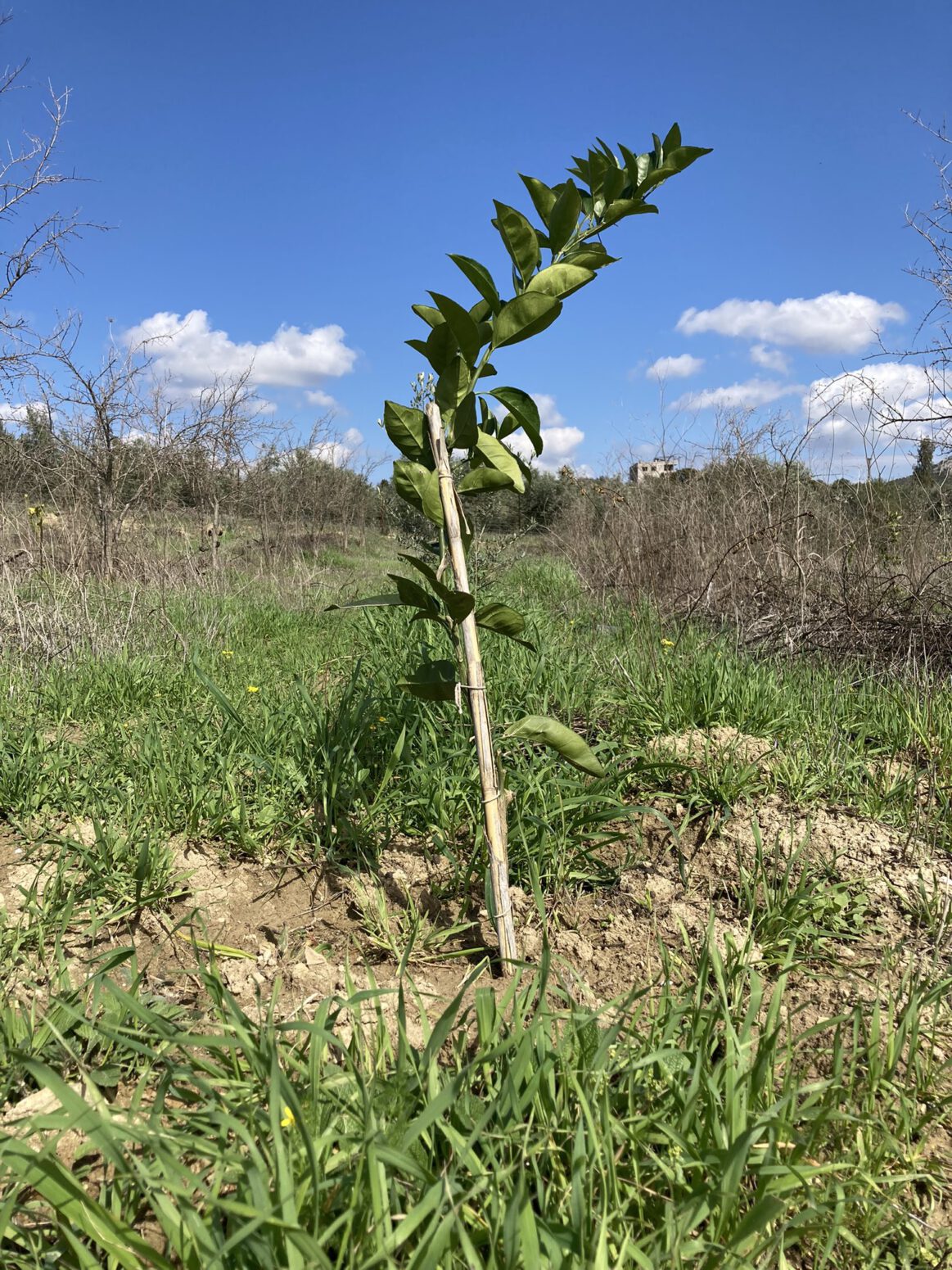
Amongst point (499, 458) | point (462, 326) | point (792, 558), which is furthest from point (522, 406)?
point (792, 558)

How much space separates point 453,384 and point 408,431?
13 cm

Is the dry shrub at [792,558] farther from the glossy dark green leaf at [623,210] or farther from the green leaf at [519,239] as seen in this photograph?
the green leaf at [519,239]

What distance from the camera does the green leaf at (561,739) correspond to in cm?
147

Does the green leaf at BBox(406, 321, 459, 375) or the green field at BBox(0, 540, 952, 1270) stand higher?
the green leaf at BBox(406, 321, 459, 375)

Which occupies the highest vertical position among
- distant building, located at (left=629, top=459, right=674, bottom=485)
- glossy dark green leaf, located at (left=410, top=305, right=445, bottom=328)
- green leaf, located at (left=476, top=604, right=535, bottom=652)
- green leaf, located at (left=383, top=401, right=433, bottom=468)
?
distant building, located at (left=629, top=459, right=674, bottom=485)

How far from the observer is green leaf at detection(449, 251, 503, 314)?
139 cm

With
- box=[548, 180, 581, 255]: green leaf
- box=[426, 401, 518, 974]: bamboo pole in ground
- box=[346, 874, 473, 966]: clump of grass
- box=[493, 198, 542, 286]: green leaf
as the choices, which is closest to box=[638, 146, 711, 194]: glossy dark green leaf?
box=[548, 180, 581, 255]: green leaf

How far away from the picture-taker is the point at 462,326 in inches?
53.5

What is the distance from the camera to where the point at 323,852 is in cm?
206

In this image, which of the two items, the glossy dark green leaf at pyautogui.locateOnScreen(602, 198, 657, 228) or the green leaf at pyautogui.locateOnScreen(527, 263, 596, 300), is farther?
the glossy dark green leaf at pyautogui.locateOnScreen(602, 198, 657, 228)

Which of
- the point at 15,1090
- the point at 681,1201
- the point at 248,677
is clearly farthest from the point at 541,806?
the point at 248,677

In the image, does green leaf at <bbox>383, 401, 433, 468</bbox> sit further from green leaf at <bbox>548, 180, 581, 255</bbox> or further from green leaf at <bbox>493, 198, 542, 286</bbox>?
green leaf at <bbox>548, 180, 581, 255</bbox>

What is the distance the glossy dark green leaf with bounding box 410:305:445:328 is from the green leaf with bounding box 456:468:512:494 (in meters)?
0.30

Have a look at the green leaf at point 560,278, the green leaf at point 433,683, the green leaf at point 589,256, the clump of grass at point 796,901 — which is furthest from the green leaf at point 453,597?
the clump of grass at point 796,901
